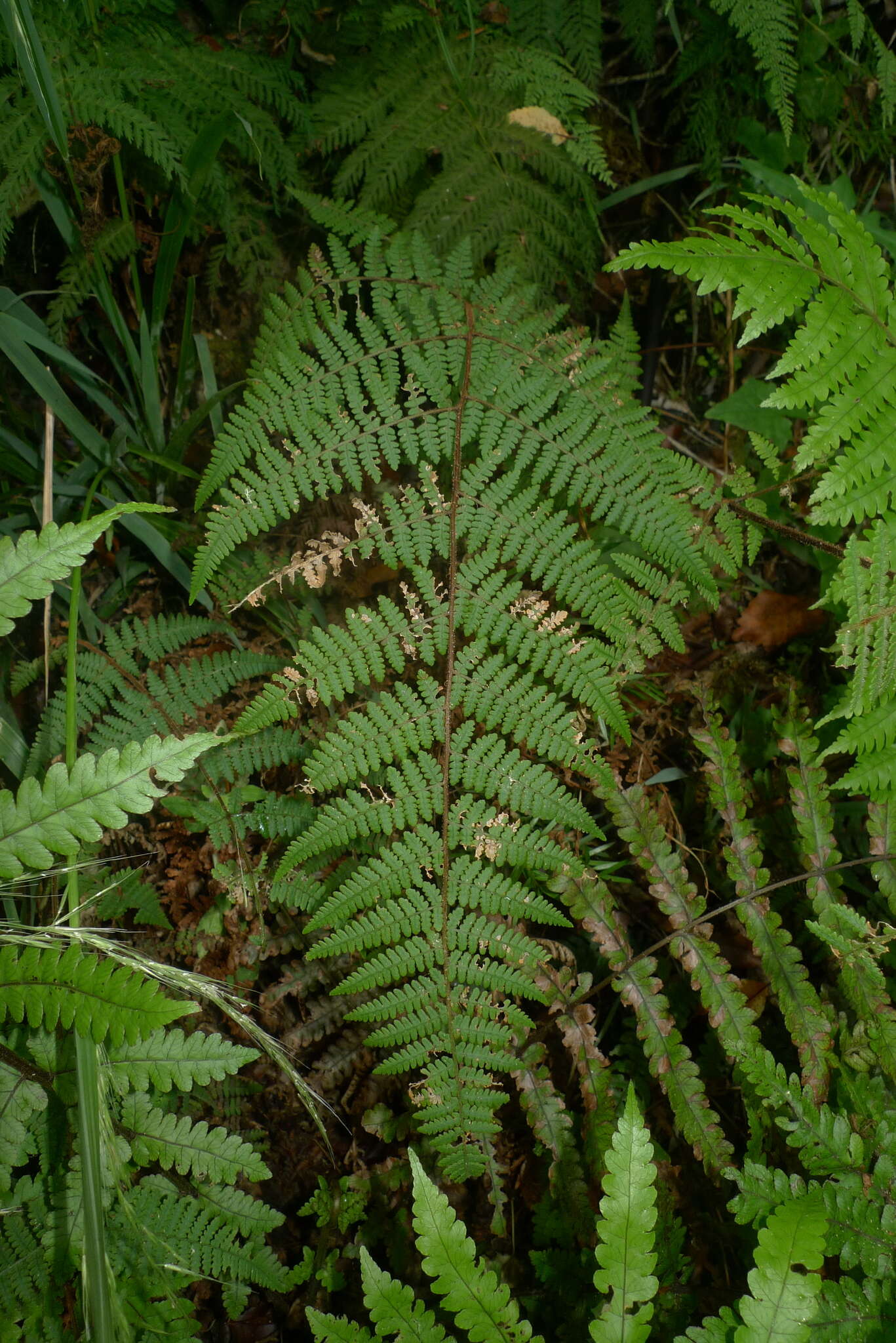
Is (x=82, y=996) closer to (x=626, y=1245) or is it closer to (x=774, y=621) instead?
(x=626, y=1245)

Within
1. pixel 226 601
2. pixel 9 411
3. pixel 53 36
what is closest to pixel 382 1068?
pixel 226 601

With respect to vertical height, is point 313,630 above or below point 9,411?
below

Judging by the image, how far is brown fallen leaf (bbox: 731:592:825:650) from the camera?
283 centimetres

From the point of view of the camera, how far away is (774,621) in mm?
2854

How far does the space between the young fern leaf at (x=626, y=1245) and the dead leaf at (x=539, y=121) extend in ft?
8.82

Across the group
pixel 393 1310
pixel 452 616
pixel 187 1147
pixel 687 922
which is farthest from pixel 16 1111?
pixel 687 922

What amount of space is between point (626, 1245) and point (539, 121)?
2.99 meters

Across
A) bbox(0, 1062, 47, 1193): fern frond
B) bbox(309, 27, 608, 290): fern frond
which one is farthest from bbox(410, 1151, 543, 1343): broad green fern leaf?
bbox(309, 27, 608, 290): fern frond

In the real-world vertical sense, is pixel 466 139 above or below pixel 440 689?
above

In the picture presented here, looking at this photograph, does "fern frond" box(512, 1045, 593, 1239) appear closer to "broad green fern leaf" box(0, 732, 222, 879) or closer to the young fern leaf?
the young fern leaf

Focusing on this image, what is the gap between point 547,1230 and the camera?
6.79 feet

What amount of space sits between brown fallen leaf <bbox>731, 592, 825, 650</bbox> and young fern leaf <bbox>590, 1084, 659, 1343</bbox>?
1.85 m

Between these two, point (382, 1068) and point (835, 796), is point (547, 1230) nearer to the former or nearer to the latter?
point (382, 1068)

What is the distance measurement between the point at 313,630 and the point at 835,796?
188cm
